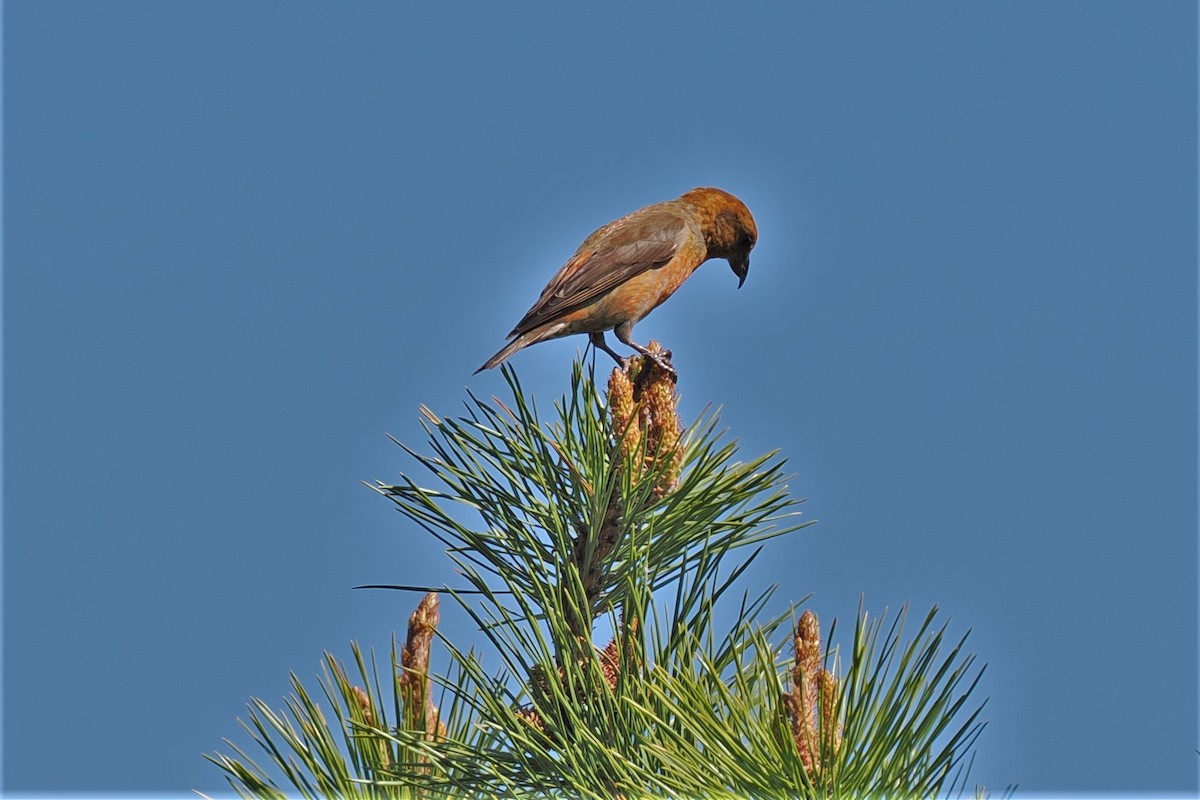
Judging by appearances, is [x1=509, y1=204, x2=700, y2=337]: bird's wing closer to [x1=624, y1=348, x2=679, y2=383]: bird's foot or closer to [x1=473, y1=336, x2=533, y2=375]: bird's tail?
[x1=473, y1=336, x2=533, y2=375]: bird's tail

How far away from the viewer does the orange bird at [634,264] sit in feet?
20.8

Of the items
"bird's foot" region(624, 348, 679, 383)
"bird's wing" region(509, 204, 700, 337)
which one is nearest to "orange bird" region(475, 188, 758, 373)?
"bird's wing" region(509, 204, 700, 337)

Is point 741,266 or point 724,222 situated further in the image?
point 741,266

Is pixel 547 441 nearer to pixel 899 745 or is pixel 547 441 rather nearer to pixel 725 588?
pixel 725 588

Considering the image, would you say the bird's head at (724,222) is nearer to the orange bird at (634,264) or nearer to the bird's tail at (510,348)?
the orange bird at (634,264)

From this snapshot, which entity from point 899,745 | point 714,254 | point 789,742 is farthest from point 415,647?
point 714,254

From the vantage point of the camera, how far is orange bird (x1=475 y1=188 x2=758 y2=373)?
634 cm

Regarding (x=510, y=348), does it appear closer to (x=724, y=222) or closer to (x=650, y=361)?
(x=724, y=222)

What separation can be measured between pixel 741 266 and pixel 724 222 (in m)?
0.40

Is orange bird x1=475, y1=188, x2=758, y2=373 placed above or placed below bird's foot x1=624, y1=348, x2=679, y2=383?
above

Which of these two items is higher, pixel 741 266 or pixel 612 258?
pixel 741 266

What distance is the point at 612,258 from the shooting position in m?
6.73

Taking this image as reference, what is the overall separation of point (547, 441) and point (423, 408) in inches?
12.8

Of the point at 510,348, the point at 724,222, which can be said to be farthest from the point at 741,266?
the point at 510,348
